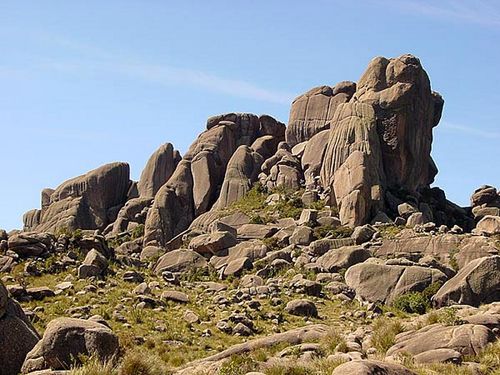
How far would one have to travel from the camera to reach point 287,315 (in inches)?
1483

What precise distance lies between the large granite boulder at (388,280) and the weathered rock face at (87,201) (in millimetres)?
46486

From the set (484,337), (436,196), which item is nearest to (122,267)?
(484,337)

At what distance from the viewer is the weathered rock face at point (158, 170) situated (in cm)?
8988

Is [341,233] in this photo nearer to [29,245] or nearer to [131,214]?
[29,245]

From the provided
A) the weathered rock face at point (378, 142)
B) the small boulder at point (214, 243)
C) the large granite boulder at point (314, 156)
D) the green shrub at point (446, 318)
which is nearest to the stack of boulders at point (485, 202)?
the weathered rock face at point (378, 142)

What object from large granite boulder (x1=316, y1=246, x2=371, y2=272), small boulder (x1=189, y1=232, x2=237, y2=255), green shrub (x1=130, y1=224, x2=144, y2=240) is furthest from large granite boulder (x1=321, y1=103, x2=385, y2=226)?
green shrub (x1=130, y1=224, x2=144, y2=240)

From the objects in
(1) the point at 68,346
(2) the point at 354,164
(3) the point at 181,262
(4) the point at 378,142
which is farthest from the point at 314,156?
(1) the point at 68,346

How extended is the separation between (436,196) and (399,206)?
17376mm

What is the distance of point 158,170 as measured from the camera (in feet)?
299

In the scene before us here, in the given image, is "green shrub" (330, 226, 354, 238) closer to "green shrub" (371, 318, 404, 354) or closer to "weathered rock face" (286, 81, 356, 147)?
"weathered rock face" (286, 81, 356, 147)

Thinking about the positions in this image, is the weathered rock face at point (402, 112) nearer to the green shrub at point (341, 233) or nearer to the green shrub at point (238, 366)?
the green shrub at point (341, 233)

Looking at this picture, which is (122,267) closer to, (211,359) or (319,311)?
(319,311)

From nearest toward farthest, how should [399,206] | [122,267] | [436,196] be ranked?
[122,267] < [399,206] < [436,196]

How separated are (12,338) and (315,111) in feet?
225
